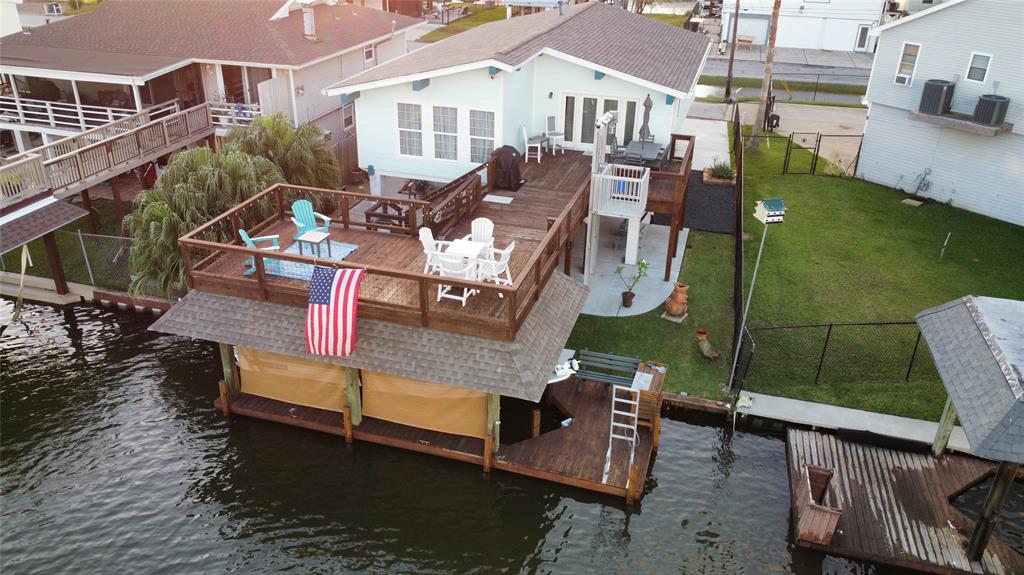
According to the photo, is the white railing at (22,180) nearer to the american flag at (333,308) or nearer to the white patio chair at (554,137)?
the american flag at (333,308)

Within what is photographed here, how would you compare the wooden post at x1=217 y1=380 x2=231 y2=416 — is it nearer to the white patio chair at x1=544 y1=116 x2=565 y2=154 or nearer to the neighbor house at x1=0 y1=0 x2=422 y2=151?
the white patio chair at x1=544 y1=116 x2=565 y2=154

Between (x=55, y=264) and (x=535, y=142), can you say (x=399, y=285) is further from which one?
(x=55, y=264)

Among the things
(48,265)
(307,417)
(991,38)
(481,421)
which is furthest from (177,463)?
(991,38)

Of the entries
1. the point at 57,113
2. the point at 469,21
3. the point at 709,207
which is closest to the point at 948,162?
the point at 709,207

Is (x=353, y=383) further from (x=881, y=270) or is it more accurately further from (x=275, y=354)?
(x=881, y=270)

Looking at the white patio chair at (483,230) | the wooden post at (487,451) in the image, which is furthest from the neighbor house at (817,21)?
the wooden post at (487,451)

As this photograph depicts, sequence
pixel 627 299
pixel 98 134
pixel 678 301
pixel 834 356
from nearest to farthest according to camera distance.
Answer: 1. pixel 834 356
2. pixel 678 301
3. pixel 627 299
4. pixel 98 134
